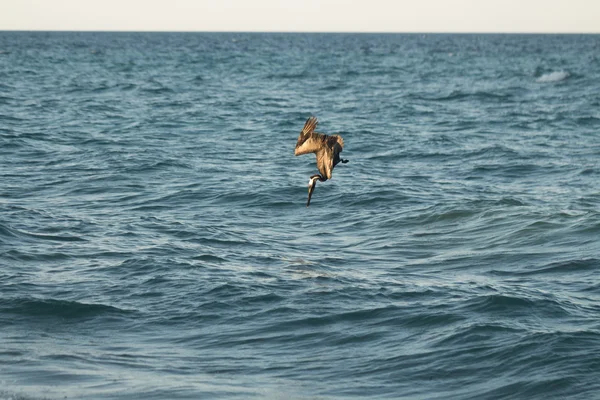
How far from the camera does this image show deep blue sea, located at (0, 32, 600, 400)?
12008 mm

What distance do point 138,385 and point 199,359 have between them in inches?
49.8

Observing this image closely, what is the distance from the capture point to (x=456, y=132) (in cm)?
3612

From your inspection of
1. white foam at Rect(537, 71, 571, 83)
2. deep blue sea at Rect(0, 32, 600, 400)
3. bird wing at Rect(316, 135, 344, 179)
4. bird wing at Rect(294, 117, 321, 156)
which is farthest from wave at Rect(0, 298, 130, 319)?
white foam at Rect(537, 71, 571, 83)

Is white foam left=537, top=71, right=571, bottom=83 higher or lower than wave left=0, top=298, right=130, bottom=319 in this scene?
higher

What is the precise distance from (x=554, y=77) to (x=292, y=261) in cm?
5277

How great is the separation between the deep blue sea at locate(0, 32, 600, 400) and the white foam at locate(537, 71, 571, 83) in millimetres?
27704

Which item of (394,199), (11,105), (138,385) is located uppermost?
(11,105)

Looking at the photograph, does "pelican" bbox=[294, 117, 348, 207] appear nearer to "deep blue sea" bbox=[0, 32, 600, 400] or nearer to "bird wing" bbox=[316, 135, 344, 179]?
"bird wing" bbox=[316, 135, 344, 179]

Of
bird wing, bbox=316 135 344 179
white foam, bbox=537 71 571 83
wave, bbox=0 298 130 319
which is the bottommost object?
wave, bbox=0 298 130 319

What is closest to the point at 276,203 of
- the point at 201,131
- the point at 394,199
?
the point at 394,199

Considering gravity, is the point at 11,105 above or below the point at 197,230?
above

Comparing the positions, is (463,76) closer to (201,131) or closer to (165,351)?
(201,131)

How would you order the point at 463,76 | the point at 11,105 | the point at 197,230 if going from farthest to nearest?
the point at 463,76
the point at 11,105
the point at 197,230

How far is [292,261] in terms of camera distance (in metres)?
17.0
